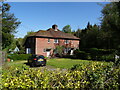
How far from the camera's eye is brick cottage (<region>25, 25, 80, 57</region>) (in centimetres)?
2870

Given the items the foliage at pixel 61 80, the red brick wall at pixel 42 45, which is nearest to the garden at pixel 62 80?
the foliage at pixel 61 80

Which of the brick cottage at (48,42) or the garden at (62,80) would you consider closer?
the garden at (62,80)

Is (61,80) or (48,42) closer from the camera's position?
(61,80)

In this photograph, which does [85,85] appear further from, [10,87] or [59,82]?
[10,87]

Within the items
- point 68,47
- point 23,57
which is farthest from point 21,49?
point 68,47

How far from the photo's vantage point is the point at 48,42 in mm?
30484

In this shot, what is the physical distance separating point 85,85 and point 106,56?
66.8 feet

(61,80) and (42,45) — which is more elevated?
(42,45)

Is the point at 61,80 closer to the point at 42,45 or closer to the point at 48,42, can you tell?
the point at 42,45

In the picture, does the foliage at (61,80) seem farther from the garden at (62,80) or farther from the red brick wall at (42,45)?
the red brick wall at (42,45)

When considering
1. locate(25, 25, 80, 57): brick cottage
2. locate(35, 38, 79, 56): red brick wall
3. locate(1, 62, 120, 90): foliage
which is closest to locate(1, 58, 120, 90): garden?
locate(1, 62, 120, 90): foliage

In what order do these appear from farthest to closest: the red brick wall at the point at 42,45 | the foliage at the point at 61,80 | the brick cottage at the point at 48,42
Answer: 1. the brick cottage at the point at 48,42
2. the red brick wall at the point at 42,45
3. the foliage at the point at 61,80

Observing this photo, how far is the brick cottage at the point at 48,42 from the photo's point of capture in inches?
1130

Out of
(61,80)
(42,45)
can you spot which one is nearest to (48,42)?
(42,45)
